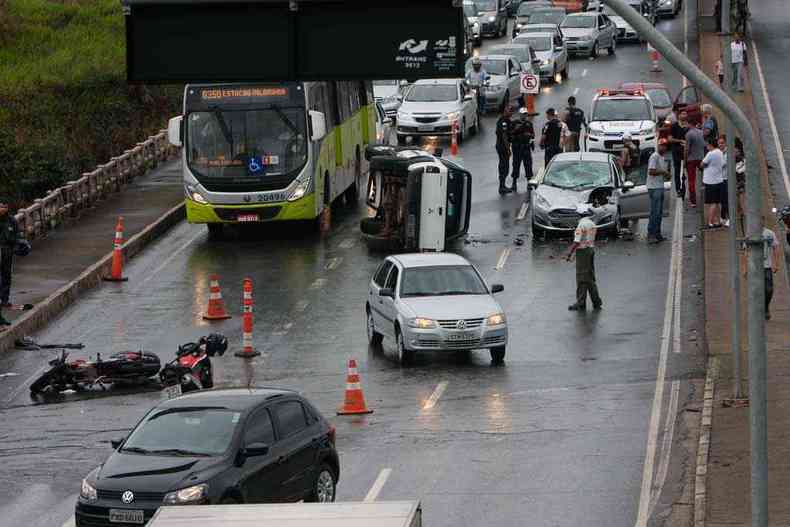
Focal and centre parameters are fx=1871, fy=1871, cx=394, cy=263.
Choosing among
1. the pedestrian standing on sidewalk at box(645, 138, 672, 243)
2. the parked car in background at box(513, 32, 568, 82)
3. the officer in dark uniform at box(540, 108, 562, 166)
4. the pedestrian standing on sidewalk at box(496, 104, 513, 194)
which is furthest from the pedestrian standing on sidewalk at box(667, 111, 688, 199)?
the parked car in background at box(513, 32, 568, 82)

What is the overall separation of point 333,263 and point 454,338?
9.16m

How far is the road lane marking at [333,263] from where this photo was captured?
35.2m

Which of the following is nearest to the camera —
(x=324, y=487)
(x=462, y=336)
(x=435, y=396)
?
(x=324, y=487)

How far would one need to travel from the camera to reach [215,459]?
16953 mm

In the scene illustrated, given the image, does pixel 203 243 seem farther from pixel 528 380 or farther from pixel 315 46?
pixel 315 46

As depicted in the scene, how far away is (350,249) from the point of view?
37.1 m

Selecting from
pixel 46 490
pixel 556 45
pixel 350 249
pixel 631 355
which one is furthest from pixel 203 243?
pixel 556 45

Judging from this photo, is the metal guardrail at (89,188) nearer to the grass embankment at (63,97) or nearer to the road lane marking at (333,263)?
the grass embankment at (63,97)

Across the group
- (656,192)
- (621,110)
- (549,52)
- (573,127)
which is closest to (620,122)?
(621,110)

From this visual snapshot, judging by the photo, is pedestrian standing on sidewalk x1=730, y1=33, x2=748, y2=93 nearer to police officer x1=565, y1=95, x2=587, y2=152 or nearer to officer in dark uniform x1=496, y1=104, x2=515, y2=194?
police officer x1=565, y1=95, x2=587, y2=152

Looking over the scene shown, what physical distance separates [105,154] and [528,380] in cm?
2609

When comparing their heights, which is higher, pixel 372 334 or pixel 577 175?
pixel 577 175

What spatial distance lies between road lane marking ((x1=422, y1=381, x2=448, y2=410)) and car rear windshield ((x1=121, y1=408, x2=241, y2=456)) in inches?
265

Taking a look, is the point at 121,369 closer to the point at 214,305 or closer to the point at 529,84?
the point at 214,305
